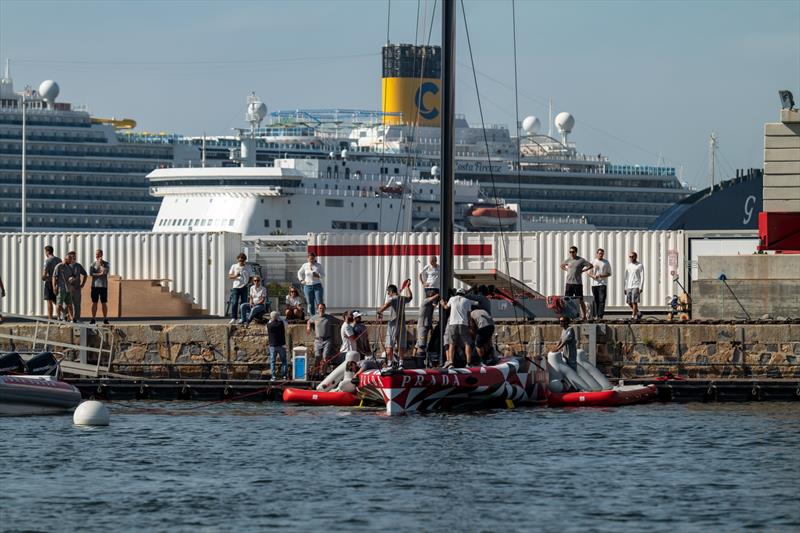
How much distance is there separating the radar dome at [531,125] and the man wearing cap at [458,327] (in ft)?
304

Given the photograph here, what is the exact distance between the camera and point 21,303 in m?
35.2

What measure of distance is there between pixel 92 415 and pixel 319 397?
374 centimetres

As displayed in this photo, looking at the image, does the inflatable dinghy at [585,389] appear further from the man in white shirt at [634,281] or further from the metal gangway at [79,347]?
the metal gangway at [79,347]

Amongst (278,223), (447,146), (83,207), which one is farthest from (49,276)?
(83,207)

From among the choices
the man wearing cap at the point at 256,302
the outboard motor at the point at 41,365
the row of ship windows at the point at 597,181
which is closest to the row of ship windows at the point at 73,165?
the row of ship windows at the point at 597,181

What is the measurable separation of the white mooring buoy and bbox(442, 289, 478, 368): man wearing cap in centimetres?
498

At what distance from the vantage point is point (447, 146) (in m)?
24.6

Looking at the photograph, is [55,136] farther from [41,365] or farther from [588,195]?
[41,365]

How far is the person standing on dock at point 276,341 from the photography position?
84.6 ft

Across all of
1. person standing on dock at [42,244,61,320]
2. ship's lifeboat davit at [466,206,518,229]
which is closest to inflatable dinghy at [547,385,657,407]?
person standing on dock at [42,244,61,320]

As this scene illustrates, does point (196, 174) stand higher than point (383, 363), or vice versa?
point (196, 174)

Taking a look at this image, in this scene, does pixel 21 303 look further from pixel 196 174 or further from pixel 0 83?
pixel 0 83

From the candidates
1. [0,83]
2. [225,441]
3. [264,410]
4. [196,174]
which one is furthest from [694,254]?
[0,83]

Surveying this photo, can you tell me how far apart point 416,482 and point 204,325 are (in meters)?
12.0
